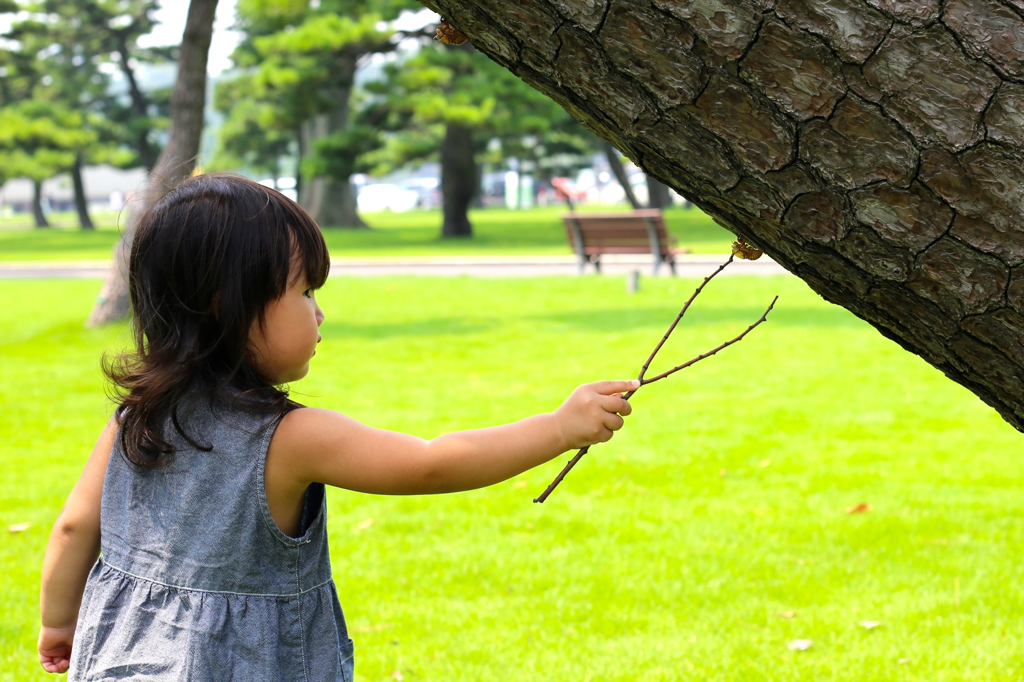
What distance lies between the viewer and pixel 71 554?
177 cm

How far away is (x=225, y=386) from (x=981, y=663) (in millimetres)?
2267

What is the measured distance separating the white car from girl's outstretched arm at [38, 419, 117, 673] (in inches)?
2746

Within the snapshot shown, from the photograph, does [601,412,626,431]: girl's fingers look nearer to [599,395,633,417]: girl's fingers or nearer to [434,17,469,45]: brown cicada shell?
[599,395,633,417]: girl's fingers

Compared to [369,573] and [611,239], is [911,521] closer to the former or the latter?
[369,573]

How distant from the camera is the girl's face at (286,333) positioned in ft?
5.28

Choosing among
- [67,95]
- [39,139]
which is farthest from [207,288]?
[67,95]

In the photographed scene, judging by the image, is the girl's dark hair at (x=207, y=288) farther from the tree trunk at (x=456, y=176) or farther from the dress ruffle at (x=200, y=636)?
the tree trunk at (x=456, y=176)

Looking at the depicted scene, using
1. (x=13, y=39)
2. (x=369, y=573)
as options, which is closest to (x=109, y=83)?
(x=13, y=39)

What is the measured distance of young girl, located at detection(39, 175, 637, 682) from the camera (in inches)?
61.0

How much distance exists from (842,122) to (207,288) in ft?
3.18

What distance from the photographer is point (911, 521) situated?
155 inches

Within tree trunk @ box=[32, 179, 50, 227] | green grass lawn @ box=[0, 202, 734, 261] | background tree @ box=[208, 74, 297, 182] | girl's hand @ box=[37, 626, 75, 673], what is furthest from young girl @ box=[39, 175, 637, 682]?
tree trunk @ box=[32, 179, 50, 227]

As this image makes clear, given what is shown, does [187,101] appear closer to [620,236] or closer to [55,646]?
[620,236]

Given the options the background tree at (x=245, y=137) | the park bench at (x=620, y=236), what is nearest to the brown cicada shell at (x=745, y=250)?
the park bench at (x=620, y=236)
